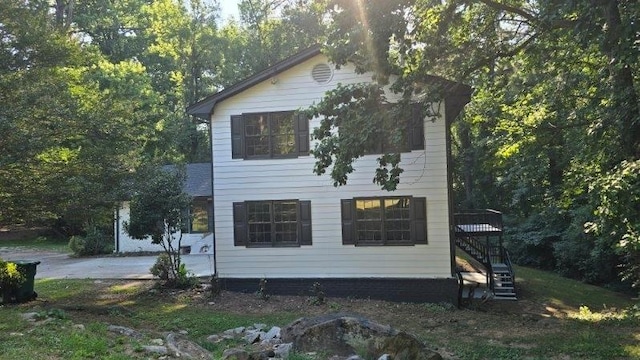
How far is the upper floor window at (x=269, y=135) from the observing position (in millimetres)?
14789

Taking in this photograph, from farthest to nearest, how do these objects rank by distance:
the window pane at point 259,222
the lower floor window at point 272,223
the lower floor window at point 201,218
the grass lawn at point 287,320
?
the lower floor window at point 201,218 < the window pane at point 259,222 < the lower floor window at point 272,223 < the grass lawn at point 287,320

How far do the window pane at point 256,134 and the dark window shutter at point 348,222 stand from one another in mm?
2854

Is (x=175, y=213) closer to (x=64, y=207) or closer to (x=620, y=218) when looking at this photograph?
(x=64, y=207)

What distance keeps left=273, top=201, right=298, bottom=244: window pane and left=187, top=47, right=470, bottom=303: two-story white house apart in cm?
3

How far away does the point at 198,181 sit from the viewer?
24828mm

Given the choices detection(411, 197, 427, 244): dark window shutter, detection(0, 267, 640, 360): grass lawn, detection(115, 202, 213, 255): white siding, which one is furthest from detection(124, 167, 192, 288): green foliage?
detection(115, 202, 213, 255): white siding

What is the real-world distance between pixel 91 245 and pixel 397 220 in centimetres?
1753

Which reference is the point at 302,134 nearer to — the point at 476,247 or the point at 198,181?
the point at 476,247

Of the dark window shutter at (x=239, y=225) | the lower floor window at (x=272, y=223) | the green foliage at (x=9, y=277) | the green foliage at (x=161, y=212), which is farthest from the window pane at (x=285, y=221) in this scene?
the green foliage at (x=9, y=277)

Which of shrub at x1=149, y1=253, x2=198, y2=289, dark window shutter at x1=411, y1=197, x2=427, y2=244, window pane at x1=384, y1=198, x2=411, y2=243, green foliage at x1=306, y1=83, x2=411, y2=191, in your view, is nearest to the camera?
green foliage at x1=306, y1=83, x2=411, y2=191

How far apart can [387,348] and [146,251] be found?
19607mm

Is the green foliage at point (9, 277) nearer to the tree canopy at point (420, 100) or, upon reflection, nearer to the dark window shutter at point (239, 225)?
the tree canopy at point (420, 100)

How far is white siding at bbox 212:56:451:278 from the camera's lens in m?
13.9

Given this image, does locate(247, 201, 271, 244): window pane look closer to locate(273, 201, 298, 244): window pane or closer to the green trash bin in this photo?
locate(273, 201, 298, 244): window pane
